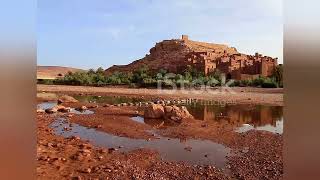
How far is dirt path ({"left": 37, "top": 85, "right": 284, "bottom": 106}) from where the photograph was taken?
11.3 feet

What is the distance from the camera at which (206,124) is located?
3631mm

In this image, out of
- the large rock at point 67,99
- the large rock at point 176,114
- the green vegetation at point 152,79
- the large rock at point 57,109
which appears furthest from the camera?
the large rock at point 67,99

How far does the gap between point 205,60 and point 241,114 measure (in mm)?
570

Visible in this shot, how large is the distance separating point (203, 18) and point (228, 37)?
272 millimetres

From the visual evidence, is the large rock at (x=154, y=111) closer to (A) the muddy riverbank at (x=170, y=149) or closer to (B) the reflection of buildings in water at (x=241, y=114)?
(A) the muddy riverbank at (x=170, y=149)

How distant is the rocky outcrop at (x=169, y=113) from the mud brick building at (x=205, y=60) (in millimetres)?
357

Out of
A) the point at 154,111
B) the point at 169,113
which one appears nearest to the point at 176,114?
the point at 169,113

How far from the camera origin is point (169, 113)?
3.79 meters

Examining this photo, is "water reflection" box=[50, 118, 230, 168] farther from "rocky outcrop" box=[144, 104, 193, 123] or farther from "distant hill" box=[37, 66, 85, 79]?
"distant hill" box=[37, 66, 85, 79]

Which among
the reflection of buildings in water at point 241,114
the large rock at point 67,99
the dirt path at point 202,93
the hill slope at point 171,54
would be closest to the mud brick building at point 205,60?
the hill slope at point 171,54

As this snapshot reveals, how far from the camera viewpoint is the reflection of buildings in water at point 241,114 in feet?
11.3

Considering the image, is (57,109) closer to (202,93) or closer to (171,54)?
(171,54)

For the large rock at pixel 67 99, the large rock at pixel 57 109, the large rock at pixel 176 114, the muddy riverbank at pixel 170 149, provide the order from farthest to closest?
the large rock at pixel 67 99 → the large rock at pixel 57 109 → the large rock at pixel 176 114 → the muddy riverbank at pixel 170 149
